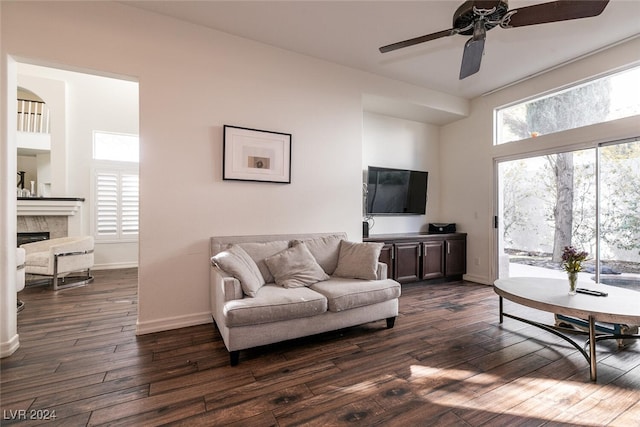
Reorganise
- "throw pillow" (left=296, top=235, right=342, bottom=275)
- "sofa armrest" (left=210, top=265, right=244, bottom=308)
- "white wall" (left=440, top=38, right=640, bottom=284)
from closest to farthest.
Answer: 1. "sofa armrest" (left=210, top=265, right=244, bottom=308)
2. "throw pillow" (left=296, top=235, right=342, bottom=275)
3. "white wall" (left=440, top=38, right=640, bottom=284)

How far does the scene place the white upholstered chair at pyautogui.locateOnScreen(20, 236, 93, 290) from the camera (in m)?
3.80

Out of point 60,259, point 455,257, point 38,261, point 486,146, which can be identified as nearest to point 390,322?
point 455,257

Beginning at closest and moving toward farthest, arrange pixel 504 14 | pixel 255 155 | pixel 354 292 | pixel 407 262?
pixel 504 14 → pixel 354 292 → pixel 255 155 → pixel 407 262

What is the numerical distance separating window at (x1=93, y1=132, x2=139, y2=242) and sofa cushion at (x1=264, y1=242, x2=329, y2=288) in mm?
4332

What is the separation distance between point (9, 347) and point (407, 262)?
13.9 ft

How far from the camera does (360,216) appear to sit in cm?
378

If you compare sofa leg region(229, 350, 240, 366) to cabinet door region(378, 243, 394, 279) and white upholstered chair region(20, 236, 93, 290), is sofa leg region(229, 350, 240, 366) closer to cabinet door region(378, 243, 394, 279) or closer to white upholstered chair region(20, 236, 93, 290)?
cabinet door region(378, 243, 394, 279)

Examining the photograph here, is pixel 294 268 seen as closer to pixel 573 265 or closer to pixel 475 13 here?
pixel 573 265

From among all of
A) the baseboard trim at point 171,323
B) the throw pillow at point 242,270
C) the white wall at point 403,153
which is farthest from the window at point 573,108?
the baseboard trim at point 171,323

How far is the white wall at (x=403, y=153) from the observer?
4590 millimetres

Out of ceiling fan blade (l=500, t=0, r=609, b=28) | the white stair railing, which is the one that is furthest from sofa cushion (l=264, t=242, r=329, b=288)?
the white stair railing

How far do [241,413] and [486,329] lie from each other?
237 cm

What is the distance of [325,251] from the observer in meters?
3.10

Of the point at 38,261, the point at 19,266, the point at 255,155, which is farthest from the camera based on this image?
the point at 38,261
